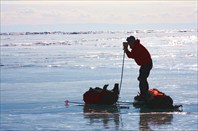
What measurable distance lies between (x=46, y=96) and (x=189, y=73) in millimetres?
9001

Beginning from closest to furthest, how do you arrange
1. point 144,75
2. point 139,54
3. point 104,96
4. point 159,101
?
point 159,101 < point 139,54 < point 144,75 < point 104,96

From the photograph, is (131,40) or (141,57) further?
(141,57)

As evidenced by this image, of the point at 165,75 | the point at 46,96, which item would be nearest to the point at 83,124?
the point at 46,96

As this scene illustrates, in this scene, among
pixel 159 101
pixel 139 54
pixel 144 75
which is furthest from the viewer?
pixel 144 75

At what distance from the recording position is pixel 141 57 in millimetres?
13945

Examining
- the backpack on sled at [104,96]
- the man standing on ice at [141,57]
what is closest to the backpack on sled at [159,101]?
the man standing on ice at [141,57]

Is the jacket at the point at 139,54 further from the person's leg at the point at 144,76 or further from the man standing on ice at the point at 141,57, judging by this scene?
the person's leg at the point at 144,76

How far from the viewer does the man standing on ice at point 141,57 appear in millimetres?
13789

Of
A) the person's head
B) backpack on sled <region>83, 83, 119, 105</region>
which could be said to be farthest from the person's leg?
backpack on sled <region>83, 83, 119, 105</region>

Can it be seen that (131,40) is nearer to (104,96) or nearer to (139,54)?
(139,54)

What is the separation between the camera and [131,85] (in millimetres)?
19109

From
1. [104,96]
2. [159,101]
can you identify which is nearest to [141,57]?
[159,101]

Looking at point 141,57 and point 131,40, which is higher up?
point 131,40

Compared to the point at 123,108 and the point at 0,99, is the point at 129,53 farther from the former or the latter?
the point at 0,99
